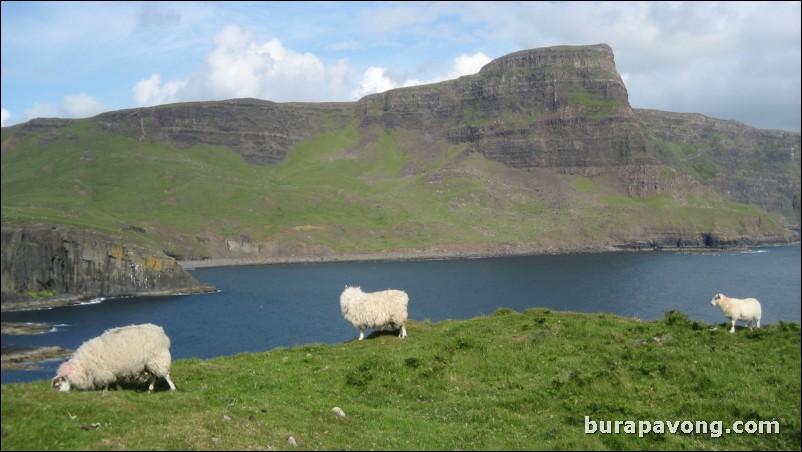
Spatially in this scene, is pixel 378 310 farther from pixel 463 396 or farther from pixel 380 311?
pixel 463 396

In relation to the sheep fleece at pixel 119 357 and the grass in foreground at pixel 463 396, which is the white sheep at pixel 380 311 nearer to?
the grass in foreground at pixel 463 396

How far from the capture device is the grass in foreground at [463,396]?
45.8ft

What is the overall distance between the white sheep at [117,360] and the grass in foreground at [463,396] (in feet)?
2.94

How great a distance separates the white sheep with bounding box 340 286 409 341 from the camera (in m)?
30.4

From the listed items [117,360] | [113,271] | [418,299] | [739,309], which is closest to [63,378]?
[117,360]

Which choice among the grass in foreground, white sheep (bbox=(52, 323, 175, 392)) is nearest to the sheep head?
white sheep (bbox=(52, 323, 175, 392))

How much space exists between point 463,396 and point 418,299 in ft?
324

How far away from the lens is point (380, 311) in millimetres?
30547

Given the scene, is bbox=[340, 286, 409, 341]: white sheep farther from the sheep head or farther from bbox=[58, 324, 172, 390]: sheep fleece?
the sheep head

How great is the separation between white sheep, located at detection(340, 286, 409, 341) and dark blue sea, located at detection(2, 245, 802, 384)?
67.8 feet

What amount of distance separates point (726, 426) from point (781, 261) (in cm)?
19192

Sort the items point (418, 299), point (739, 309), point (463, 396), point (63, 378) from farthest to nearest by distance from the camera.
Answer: point (418, 299)
point (739, 309)
point (463, 396)
point (63, 378)

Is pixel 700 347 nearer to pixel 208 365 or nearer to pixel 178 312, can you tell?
pixel 208 365

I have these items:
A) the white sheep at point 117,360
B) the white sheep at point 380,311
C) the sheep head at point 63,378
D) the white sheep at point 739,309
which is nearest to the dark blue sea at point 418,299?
the white sheep at point 380,311
